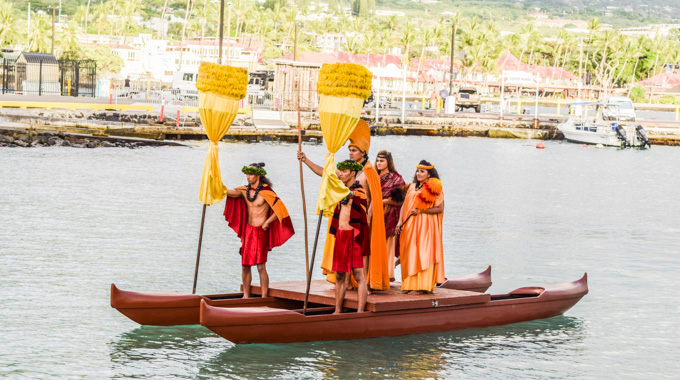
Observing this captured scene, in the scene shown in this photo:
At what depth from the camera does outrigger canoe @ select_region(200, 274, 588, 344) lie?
12.0 meters

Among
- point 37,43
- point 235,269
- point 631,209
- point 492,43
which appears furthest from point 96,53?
point 235,269

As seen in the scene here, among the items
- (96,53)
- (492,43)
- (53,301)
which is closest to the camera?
(53,301)

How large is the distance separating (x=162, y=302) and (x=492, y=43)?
16552cm

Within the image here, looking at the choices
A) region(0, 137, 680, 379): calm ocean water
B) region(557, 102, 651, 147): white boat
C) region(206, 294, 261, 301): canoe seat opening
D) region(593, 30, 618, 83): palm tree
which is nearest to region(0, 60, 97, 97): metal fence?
region(0, 137, 680, 379): calm ocean water

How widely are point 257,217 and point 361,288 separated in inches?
66.4

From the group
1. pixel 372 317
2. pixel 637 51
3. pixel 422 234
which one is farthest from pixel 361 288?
pixel 637 51

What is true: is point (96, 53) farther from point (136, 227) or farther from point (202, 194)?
point (202, 194)

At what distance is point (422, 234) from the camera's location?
13141 mm

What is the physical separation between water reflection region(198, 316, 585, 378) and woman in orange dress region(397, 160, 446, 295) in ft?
2.69

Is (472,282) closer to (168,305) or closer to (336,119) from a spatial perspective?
(336,119)

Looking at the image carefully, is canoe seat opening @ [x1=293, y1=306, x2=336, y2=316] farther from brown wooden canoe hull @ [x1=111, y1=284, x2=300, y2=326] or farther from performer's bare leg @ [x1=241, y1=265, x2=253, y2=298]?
performer's bare leg @ [x1=241, y1=265, x2=253, y2=298]

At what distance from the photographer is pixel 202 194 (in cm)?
1284

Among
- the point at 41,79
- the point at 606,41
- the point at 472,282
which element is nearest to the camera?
the point at 472,282

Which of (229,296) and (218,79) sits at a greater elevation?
(218,79)
